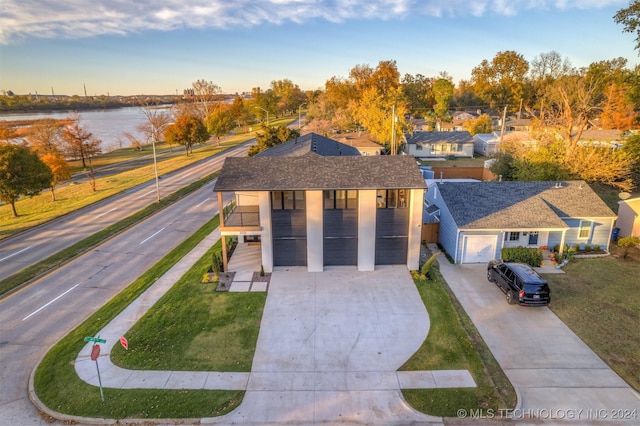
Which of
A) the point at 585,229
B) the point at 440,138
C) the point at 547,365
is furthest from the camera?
the point at 440,138

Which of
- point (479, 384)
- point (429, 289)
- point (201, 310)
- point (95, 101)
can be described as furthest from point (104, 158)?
point (95, 101)

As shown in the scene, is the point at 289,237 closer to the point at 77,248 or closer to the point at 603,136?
the point at 77,248

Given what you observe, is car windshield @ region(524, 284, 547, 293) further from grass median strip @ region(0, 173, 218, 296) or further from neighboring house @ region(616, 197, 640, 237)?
grass median strip @ region(0, 173, 218, 296)

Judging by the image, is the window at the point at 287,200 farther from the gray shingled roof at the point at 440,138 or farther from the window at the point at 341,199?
the gray shingled roof at the point at 440,138

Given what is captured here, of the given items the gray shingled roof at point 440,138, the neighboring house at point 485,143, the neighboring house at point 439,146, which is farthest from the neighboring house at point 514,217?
the neighboring house at point 485,143

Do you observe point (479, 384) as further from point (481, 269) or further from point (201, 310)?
point (201, 310)

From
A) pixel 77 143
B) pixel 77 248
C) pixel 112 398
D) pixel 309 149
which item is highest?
pixel 309 149

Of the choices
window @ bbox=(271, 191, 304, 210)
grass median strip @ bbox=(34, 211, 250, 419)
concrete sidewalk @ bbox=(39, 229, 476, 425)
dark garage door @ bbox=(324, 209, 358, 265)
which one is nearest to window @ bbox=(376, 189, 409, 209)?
dark garage door @ bbox=(324, 209, 358, 265)

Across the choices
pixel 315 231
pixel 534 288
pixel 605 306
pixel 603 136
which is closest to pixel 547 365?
pixel 534 288
